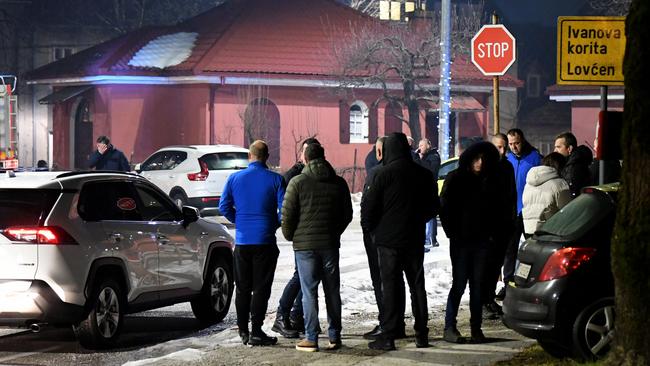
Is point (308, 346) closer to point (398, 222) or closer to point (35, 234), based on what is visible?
point (398, 222)

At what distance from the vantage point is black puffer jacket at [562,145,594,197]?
570 inches

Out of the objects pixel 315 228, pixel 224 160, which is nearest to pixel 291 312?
pixel 315 228

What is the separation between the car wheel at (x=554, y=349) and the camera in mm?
10484

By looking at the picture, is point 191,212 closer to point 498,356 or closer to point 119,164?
point 498,356

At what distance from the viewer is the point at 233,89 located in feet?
156

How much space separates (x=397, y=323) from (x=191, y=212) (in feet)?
10.4

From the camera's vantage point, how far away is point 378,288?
12.7 metres

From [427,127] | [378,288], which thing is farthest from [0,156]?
[427,127]

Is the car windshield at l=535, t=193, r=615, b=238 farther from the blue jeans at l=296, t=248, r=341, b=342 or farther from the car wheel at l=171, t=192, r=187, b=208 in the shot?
the car wheel at l=171, t=192, r=187, b=208

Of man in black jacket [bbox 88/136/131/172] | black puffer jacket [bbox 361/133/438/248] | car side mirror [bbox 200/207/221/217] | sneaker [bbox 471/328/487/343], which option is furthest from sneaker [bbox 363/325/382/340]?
car side mirror [bbox 200/207/221/217]

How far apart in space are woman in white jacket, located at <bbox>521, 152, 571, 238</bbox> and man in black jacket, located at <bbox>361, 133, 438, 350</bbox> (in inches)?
89.3

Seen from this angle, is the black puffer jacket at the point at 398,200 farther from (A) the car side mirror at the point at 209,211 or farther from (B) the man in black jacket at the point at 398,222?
(A) the car side mirror at the point at 209,211

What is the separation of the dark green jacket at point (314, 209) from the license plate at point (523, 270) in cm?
161

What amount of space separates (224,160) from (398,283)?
18.0 metres
